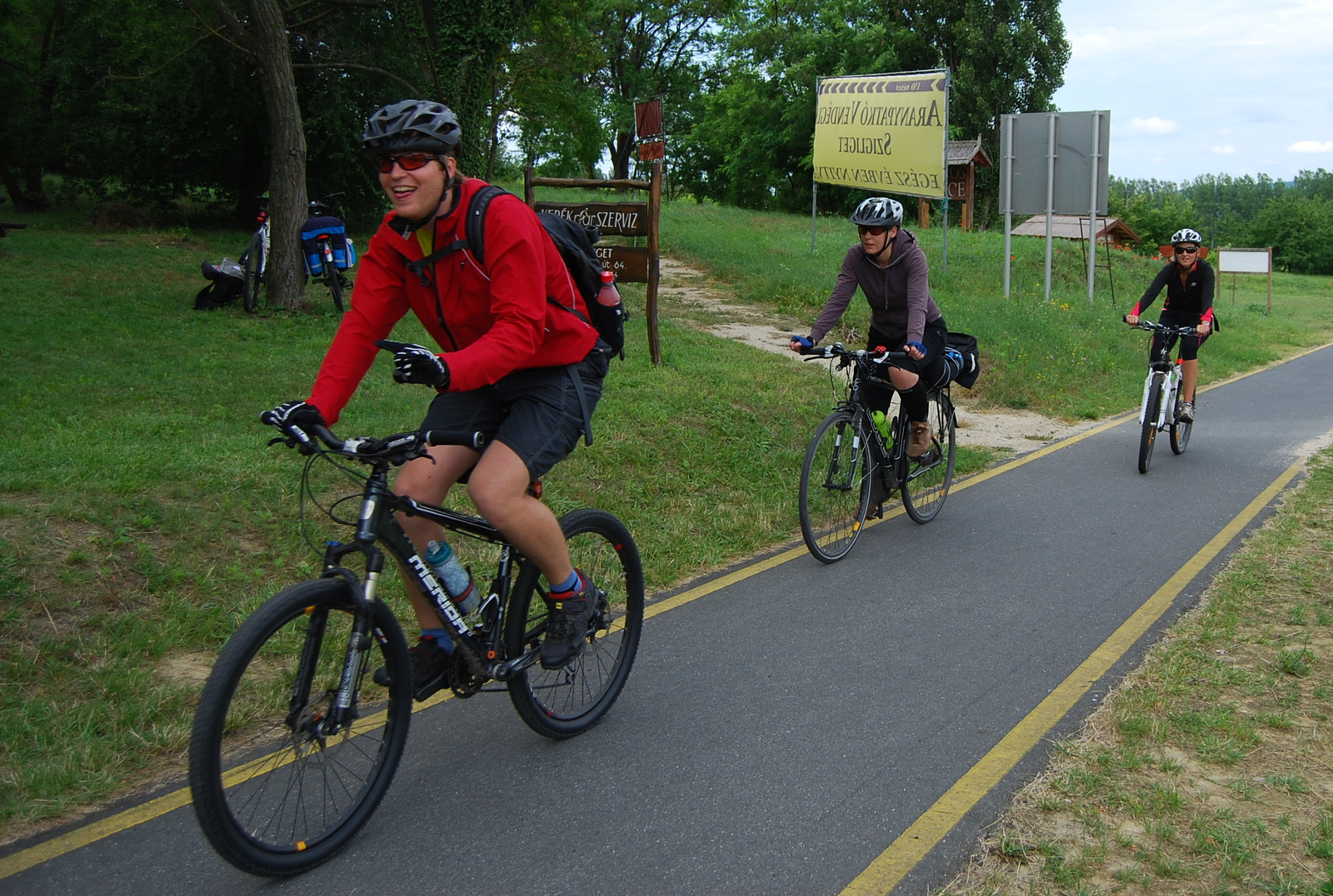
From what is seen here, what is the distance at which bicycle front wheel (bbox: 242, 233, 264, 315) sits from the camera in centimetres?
1256

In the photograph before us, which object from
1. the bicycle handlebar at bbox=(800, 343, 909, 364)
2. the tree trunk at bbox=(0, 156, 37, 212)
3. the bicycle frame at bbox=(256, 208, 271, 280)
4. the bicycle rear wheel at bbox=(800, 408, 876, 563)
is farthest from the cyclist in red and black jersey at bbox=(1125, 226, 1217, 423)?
the tree trunk at bbox=(0, 156, 37, 212)

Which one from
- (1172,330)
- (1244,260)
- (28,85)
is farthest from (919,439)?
(1244,260)

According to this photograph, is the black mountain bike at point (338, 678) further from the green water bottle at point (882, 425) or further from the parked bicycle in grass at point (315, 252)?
the parked bicycle in grass at point (315, 252)

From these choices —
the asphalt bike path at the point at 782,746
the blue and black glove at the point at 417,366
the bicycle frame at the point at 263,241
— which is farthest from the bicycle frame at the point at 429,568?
the bicycle frame at the point at 263,241

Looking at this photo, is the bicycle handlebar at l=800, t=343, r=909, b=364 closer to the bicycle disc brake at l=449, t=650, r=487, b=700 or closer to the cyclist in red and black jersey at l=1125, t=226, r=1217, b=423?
the bicycle disc brake at l=449, t=650, r=487, b=700

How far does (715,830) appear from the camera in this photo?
350cm

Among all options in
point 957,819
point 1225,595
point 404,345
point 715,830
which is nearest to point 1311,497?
point 1225,595

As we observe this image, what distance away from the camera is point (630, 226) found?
11.0 meters

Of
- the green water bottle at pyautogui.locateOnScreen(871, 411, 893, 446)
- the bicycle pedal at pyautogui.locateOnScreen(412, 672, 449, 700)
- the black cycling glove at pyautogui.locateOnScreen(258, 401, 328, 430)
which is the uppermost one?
the black cycling glove at pyautogui.locateOnScreen(258, 401, 328, 430)

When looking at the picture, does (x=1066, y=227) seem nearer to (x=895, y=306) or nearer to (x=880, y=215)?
(x=895, y=306)

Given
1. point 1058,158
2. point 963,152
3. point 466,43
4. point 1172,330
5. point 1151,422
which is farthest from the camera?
point 963,152

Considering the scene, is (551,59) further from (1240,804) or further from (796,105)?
(796,105)

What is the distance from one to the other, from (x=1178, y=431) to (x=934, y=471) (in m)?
3.95

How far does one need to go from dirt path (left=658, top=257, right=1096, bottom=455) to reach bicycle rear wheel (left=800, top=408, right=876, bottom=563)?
323 centimetres
